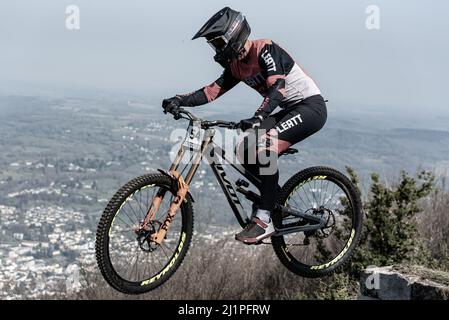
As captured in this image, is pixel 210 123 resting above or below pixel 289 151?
above

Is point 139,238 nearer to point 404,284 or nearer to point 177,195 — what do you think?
point 177,195

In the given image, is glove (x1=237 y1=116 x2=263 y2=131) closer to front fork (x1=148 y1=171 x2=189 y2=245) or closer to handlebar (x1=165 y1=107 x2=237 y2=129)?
handlebar (x1=165 y1=107 x2=237 y2=129)

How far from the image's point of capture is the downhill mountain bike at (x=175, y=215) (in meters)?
6.48

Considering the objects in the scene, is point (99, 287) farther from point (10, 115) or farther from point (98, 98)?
point (98, 98)

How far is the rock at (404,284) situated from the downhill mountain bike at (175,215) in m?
0.79

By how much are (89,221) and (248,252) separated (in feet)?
150

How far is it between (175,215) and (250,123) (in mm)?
1260

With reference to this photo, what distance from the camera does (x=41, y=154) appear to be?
12456 cm

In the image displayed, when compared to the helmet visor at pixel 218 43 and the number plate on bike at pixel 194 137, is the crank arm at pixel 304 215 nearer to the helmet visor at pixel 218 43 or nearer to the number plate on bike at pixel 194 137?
the number plate on bike at pixel 194 137

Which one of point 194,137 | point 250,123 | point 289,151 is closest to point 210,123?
point 194,137

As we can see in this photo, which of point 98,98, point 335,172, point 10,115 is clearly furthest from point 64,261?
point 98,98

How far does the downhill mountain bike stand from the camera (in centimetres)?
648

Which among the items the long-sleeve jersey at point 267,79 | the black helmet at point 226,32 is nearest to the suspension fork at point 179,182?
the long-sleeve jersey at point 267,79

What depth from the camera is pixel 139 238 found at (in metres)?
6.46
